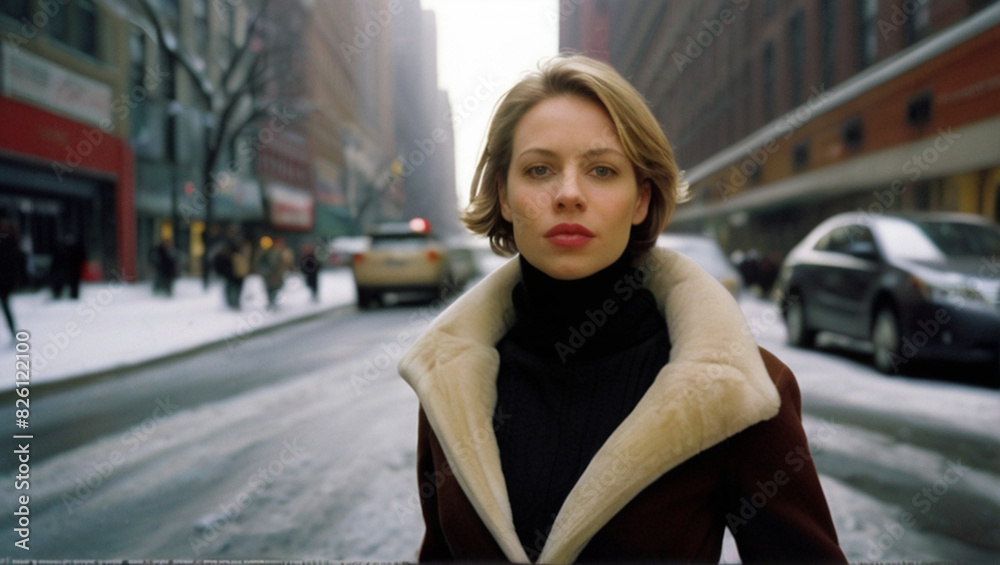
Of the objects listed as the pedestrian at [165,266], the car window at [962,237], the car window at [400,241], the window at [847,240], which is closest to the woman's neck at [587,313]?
the car window at [962,237]

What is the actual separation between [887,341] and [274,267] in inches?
505

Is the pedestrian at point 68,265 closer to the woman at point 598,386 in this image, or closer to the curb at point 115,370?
the curb at point 115,370

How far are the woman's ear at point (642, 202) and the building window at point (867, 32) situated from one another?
2196 cm

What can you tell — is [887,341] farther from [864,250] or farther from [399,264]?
[399,264]

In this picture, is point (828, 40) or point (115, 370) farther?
point (828, 40)

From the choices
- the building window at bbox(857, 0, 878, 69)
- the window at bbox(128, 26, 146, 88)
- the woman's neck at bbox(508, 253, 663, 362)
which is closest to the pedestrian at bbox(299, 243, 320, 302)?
the window at bbox(128, 26, 146, 88)

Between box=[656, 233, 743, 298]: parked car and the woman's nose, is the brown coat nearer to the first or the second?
the woman's nose

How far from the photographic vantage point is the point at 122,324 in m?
14.1

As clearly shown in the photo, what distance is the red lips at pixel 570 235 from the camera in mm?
1441

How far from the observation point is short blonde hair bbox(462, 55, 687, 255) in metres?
1.45

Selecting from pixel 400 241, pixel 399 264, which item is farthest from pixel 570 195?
pixel 400 241

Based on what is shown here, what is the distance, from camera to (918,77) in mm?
17578

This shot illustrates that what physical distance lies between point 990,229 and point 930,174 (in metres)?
10.5

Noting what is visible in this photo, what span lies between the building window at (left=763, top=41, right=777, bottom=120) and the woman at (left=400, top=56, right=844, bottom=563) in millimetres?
31553
